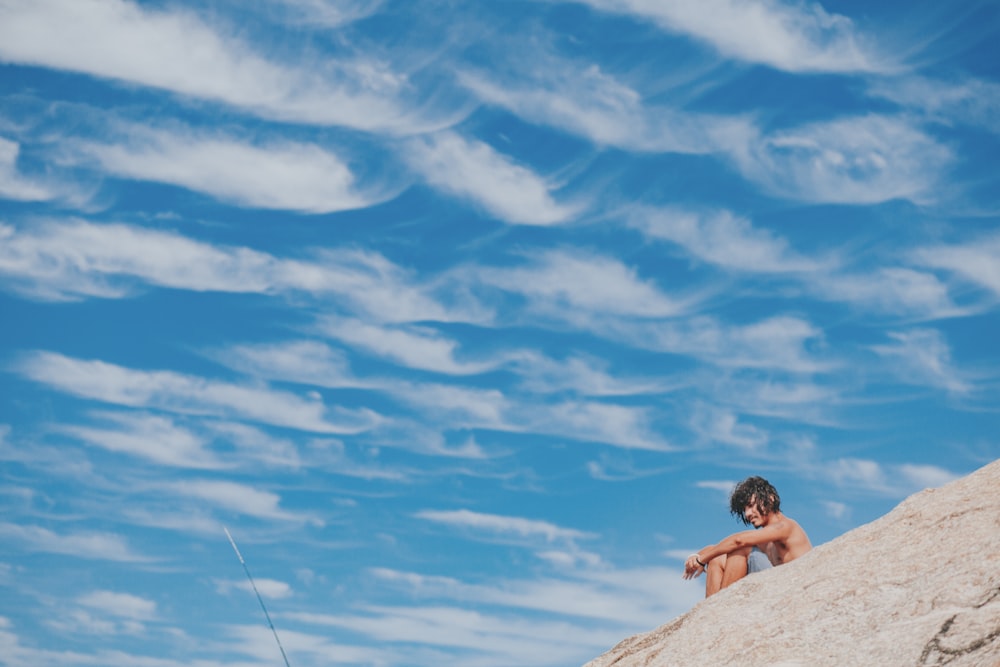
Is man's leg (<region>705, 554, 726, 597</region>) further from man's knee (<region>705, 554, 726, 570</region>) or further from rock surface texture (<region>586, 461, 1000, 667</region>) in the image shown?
rock surface texture (<region>586, 461, 1000, 667</region>)

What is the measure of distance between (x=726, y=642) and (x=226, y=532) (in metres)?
5.05

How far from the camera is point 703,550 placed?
42.0 ft

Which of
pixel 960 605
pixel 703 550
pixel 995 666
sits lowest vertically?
pixel 995 666

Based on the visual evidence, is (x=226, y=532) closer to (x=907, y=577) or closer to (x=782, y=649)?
(x=782, y=649)

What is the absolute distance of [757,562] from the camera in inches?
497

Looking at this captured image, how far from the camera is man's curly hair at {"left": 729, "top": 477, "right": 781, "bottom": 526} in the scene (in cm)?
1355

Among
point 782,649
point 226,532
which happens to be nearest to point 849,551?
point 782,649

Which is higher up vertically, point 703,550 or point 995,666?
point 703,550

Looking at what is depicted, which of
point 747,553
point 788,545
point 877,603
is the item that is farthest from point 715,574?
point 877,603

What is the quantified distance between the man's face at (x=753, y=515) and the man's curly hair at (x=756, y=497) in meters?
0.02

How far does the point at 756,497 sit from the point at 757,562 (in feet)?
3.94

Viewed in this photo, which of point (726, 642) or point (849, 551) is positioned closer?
point (726, 642)

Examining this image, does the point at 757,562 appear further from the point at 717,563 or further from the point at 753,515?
the point at 753,515

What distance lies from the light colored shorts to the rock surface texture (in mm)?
1139
